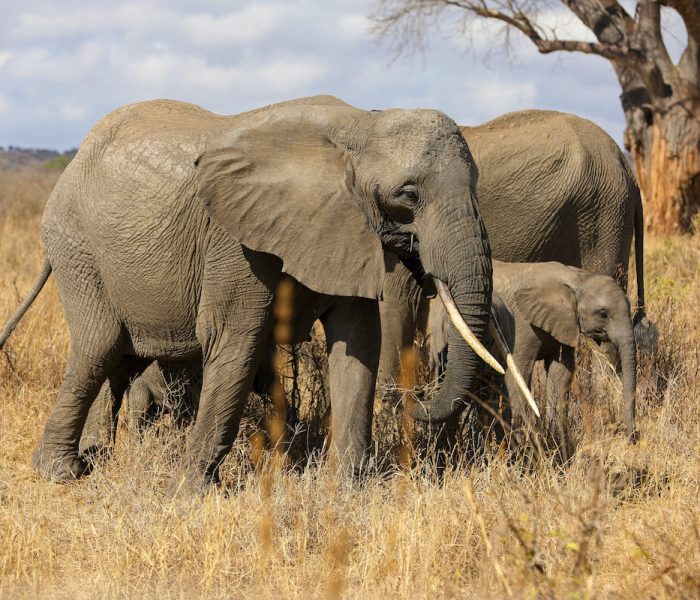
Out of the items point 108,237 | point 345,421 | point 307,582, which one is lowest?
point 307,582

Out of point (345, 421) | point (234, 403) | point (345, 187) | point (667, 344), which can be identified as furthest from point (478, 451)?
point (667, 344)

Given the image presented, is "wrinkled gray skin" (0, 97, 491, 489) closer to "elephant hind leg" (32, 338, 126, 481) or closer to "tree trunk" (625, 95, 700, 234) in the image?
"elephant hind leg" (32, 338, 126, 481)

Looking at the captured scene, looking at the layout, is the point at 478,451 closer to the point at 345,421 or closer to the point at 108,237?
the point at 345,421

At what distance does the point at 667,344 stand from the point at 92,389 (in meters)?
3.67

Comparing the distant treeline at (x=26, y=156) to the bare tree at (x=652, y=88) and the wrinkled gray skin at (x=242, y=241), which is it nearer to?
the bare tree at (x=652, y=88)

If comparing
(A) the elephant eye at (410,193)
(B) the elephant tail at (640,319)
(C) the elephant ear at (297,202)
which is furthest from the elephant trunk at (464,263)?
(B) the elephant tail at (640,319)

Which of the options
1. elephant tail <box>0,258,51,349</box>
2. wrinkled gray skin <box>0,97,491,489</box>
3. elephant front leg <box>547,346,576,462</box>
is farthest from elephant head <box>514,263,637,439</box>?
elephant tail <box>0,258,51,349</box>

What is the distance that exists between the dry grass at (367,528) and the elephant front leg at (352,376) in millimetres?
145

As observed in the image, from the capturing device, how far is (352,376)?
16.5ft

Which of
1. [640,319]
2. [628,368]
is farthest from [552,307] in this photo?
[640,319]

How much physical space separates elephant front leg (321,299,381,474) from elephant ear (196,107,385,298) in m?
A: 0.36

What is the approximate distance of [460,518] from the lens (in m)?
4.49

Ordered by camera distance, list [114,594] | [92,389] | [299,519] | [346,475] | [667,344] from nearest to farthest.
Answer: [114,594], [299,519], [346,475], [92,389], [667,344]

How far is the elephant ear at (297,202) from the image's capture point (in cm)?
469
